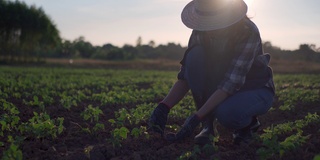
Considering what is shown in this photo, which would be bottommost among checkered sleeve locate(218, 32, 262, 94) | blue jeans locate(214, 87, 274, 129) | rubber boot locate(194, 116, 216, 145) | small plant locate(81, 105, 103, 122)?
small plant locate(81, 105, 103, 122)

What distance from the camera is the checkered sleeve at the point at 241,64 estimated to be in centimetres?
381

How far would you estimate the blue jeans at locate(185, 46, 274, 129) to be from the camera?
3928 mm

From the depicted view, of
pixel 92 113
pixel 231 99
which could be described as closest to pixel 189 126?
pixel 231 99

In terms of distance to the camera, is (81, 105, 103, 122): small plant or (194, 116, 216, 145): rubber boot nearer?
(194, 116, 216, 145): rubber boot

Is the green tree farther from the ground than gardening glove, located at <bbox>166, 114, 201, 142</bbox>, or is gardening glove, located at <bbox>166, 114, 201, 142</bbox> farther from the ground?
the green tree

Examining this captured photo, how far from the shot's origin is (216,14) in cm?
390

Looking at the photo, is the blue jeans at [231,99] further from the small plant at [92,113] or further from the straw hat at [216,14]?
the small plant at [92,113]

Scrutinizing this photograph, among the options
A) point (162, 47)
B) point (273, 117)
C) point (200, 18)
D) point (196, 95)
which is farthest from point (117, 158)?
point (162, 47)

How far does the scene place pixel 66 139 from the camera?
415cm

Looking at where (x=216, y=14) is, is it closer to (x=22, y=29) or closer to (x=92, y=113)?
(x=92, y=113)

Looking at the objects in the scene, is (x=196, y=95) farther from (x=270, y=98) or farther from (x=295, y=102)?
(x=295, y=102)

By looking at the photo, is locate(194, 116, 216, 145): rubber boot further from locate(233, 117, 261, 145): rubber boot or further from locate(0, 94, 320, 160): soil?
locate(233, 117, 261, 145): rubber boot

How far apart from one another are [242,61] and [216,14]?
0.53 m

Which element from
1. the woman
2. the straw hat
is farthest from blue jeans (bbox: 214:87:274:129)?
the straw hat
